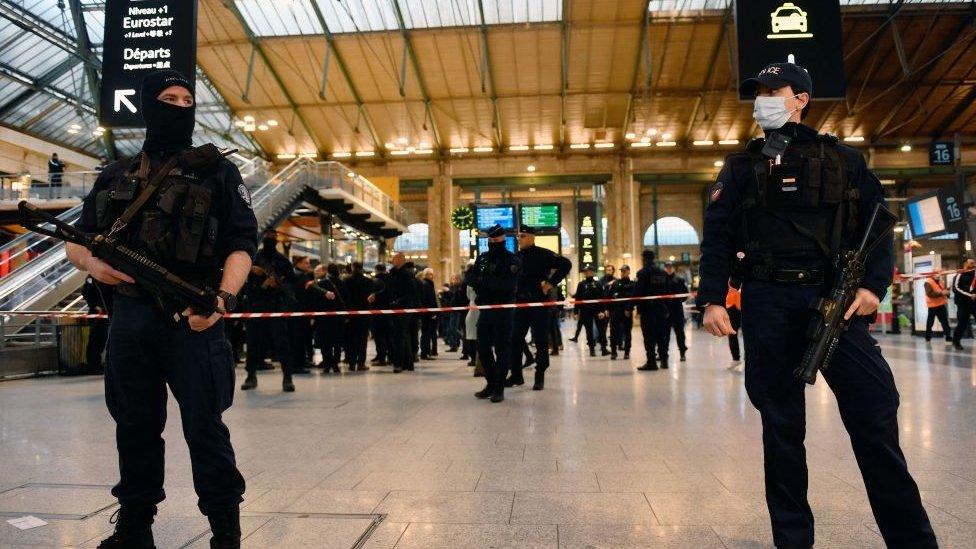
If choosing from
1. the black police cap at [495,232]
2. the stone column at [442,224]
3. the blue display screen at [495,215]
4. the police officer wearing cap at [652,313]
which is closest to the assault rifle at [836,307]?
the black police cap at [495,232]

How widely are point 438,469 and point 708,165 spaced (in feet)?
98.2

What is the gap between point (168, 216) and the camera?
2254mm

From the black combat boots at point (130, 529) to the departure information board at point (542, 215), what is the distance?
15667mm

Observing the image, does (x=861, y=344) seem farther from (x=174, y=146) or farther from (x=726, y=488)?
(x=174, y=146)

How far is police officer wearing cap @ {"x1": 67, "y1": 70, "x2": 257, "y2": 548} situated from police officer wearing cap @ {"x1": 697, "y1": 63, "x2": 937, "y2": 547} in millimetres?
1779

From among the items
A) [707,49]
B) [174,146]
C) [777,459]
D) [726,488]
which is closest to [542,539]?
[777,459]

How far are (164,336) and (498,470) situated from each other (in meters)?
1.98

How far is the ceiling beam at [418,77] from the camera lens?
24156mm

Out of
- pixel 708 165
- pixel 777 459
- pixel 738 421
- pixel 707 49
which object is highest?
pixel 707 49

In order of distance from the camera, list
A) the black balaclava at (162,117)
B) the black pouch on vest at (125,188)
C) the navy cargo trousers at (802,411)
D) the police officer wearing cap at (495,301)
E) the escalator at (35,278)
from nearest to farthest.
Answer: the navy cargo trousers at (802,411), the black pouch on vest at (125,188), the black balaclava at (162,117), the police officer wearing cap at (495,301), the escalator at (35,278)

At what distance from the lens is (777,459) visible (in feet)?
7.69

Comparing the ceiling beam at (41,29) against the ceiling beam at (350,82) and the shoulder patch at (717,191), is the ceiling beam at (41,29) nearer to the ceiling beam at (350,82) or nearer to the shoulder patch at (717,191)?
the ceiling beam at (350,82)

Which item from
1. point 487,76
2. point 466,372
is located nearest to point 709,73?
point 487,76

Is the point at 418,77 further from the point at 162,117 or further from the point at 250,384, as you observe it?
the point at 162,117
